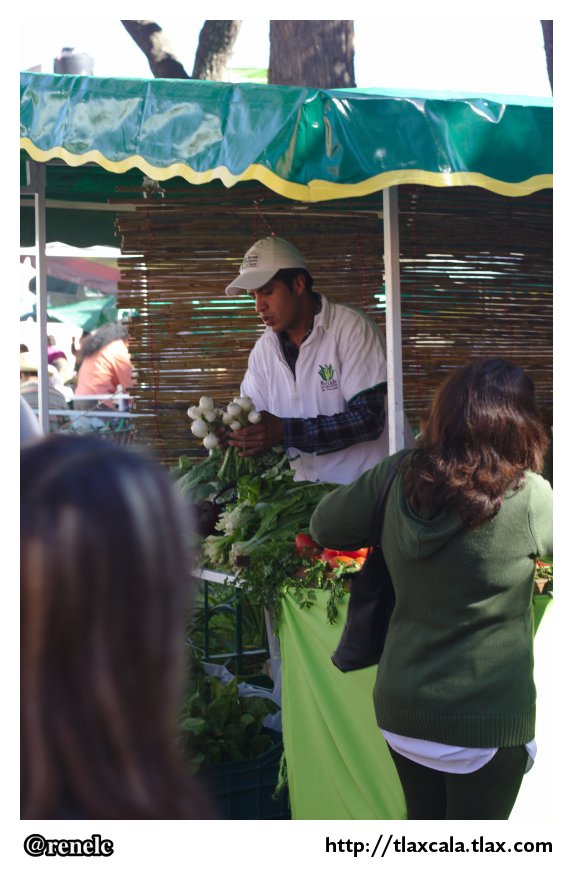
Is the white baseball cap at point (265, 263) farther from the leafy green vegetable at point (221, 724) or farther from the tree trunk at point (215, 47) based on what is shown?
the tree trunk at point (215, 47)

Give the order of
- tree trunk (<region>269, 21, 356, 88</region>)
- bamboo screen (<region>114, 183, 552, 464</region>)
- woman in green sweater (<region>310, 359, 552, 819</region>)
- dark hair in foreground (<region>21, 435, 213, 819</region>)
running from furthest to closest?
tree trunk (<region>269, 21, 356, 88</region>)
bamboo screen (<region>114, 183, 552, 464</region>)
woman in green sweater (<region>310, 359, 552, 819</region>)
dark hair in foreground (<region>21, 435, 213, 819</region>)

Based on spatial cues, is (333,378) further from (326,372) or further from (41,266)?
(41,266)

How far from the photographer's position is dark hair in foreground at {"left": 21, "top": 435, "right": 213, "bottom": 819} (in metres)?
0.95

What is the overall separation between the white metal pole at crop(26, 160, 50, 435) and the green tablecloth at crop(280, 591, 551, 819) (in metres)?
2.16

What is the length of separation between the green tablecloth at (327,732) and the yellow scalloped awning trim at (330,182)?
1323 mm

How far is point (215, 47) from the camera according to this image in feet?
33.0

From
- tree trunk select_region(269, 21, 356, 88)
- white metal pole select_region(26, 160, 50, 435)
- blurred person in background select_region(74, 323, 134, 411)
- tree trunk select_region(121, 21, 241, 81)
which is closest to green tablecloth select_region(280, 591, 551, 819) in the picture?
white metal pole select_region(26, 160, 50, 435)

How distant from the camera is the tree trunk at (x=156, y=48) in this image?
9930 millimetres

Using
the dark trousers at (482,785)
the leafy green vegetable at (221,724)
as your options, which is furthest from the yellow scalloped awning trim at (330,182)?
the leafy green vegetable at (221,724)

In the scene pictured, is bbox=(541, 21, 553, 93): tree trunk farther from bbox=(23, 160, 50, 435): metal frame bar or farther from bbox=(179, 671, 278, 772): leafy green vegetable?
bbox=(179, 671, 278, 772): leafy green vegetable

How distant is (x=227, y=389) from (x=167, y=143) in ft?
8.82

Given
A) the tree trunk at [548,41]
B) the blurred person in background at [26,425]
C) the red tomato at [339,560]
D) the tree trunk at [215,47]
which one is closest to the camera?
the blurred person in background at [26,425]
